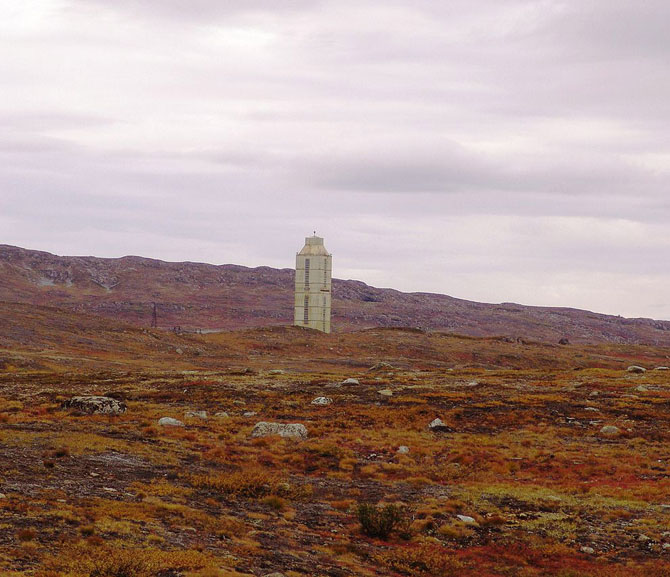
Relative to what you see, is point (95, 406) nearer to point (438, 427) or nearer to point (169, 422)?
point (169, 422)

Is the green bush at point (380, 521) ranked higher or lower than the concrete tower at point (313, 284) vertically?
→ lower

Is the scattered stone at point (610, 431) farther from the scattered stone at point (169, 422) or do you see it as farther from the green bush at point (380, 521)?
the scattered stone at point (169, 422)

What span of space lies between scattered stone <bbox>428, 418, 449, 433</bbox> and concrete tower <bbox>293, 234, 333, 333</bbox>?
4098 inches

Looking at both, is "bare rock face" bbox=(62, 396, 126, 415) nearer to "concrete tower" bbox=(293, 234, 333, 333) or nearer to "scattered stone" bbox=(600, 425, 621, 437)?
"scattered stone" bbox=(600, 425, 621, 437)

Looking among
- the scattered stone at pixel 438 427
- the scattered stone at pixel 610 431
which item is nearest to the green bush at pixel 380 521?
the scattered stone at pixel 438 427

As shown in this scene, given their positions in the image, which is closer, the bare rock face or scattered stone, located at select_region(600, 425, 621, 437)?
scattered stone, located at select_region(600, 425, 621, 437)

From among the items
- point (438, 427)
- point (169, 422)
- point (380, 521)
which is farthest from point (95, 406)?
point (380, 521)

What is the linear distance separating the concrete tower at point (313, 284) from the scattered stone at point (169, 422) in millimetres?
106411

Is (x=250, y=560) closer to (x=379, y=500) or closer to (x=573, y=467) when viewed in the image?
(x=379, y=500)

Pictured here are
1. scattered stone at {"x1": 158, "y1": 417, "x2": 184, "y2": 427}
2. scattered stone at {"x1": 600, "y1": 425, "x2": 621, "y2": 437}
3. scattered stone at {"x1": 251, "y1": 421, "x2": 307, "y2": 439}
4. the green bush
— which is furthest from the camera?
scattered stone at {"x1": 600, "y1": 425, "x2": 621, "y2": 437}

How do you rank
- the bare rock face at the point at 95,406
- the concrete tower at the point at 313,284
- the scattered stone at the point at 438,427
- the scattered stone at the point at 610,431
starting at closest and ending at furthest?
the scattered stone at the point at 610,431 < the bare rock face at the point at 95,406 < the scattered stone at the point at 438,427 < the concrete tower at the point at 313,284

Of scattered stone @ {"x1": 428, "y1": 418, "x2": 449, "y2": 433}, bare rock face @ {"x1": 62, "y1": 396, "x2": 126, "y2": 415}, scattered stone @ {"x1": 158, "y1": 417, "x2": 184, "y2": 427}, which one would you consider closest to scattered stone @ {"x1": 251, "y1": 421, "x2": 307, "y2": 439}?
scattered stone @ {"x1": 158, "y1": 417, "x2": 184, "y2": 427}

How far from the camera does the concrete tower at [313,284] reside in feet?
467

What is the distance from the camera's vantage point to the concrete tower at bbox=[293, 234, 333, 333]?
14225 cm
